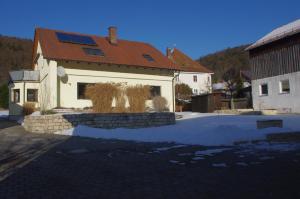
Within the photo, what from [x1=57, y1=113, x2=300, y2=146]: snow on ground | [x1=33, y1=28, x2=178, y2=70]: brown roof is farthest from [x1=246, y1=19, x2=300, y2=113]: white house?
[x1=57, y1=113, x2=300, y2=146]: snow on ground

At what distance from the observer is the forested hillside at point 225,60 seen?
6900 cm

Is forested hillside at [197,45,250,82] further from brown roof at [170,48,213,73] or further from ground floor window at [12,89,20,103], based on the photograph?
ground floor window at [12,89,20,103]

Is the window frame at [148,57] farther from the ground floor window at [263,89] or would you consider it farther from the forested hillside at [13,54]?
the forested hillside at [13,54]

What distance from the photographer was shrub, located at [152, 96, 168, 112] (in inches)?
873

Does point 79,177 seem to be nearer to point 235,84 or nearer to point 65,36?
point 65,36

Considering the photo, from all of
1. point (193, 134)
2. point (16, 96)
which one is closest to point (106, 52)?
point (16, 96)

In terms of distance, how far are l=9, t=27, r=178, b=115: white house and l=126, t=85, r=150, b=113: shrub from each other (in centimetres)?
396

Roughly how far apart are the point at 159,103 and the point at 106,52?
551 centimetres

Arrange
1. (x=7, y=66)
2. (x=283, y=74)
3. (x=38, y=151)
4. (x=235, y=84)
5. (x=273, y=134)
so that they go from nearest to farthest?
1. (x=38, y=151)
2. (x=273, y=134)
3. (x=283, y=74)
4. (x=235, y=84)
5. (x=7, y=66)

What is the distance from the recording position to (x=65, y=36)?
23.5 m

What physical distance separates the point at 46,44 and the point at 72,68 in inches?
103

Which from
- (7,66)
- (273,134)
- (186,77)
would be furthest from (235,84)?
(7,66)

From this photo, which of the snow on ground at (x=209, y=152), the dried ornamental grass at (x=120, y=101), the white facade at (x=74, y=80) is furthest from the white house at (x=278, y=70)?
the snow on ground at (x=209, y=152)

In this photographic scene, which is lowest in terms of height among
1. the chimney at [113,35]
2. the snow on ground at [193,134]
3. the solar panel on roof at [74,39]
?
the snow on ground at [193,134]
